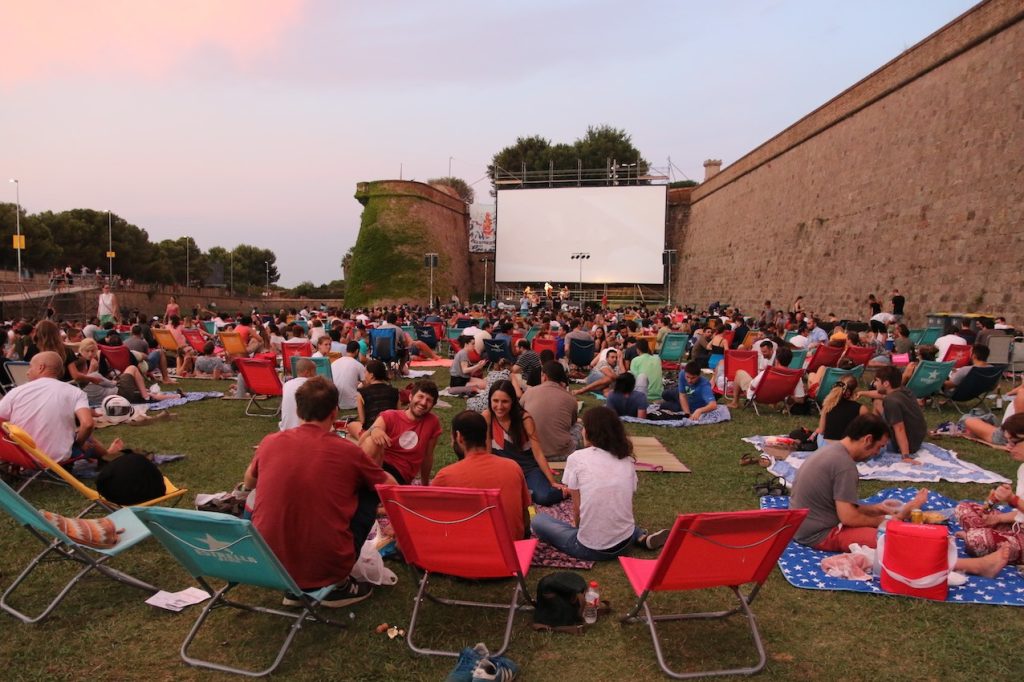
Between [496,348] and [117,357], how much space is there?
5621 millimetres

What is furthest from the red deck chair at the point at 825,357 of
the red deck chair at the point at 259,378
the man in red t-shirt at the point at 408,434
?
the red deck chair at the point at 259,378

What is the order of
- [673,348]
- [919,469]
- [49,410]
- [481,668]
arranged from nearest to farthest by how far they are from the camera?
[481,668], [49,410], [919,469], [673,348]

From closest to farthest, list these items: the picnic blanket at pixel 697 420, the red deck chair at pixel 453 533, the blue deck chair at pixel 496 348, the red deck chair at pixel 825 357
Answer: the red deck chair at pixel 453 533 < the picnic blanket at pixel 697 420 < the red deck chair at pixel 825 357 < the blue deck chair at pixel 496 348

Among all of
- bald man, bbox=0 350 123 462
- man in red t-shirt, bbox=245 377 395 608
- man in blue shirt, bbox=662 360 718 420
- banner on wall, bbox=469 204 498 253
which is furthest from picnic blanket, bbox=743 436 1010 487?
banner on wall, bbox=469 204 498 253

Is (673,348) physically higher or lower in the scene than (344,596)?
higher

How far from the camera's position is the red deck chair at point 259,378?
845 cm

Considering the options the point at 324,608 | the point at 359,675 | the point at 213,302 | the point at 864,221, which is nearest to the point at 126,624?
the point at 324,608

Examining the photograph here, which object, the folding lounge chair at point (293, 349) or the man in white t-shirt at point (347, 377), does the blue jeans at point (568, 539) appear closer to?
the man in white t-shirt at point (347, 377)

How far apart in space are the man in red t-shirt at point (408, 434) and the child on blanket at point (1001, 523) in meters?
3.53

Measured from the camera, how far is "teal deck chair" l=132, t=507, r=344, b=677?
108 inches

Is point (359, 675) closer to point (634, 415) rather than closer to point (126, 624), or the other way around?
point (126, 624)

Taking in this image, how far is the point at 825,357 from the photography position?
414 inches

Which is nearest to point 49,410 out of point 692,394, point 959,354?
point 692,394

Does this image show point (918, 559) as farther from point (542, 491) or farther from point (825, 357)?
point (825, 357)
